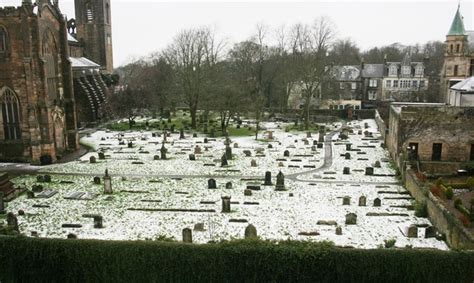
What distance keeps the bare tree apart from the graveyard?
36.2 ft

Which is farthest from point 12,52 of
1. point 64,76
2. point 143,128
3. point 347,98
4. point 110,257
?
point 347,98

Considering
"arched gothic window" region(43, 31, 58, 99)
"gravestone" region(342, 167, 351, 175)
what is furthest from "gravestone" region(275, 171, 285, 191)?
"arched gothic window" region(43, 31, 58, 99)

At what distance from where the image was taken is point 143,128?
165ft

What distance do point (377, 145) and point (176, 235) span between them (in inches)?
1030

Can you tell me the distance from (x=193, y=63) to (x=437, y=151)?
28782mm

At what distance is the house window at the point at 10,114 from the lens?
3212 centimetres

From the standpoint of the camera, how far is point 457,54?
51062 mm

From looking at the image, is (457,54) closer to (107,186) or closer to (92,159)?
(92,159)

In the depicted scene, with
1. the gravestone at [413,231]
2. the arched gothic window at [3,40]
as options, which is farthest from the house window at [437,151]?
the arched gothic window at [3,40]

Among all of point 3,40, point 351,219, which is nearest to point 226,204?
point 351,219

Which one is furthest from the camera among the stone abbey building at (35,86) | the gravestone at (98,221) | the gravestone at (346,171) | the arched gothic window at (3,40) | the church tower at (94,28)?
the church tower at (94,28)

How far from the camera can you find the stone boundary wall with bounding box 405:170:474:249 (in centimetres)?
1611

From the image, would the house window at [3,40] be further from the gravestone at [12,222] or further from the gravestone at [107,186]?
the gravestone at [12,222]

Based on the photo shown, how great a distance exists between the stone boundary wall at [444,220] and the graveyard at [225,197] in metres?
0.53
